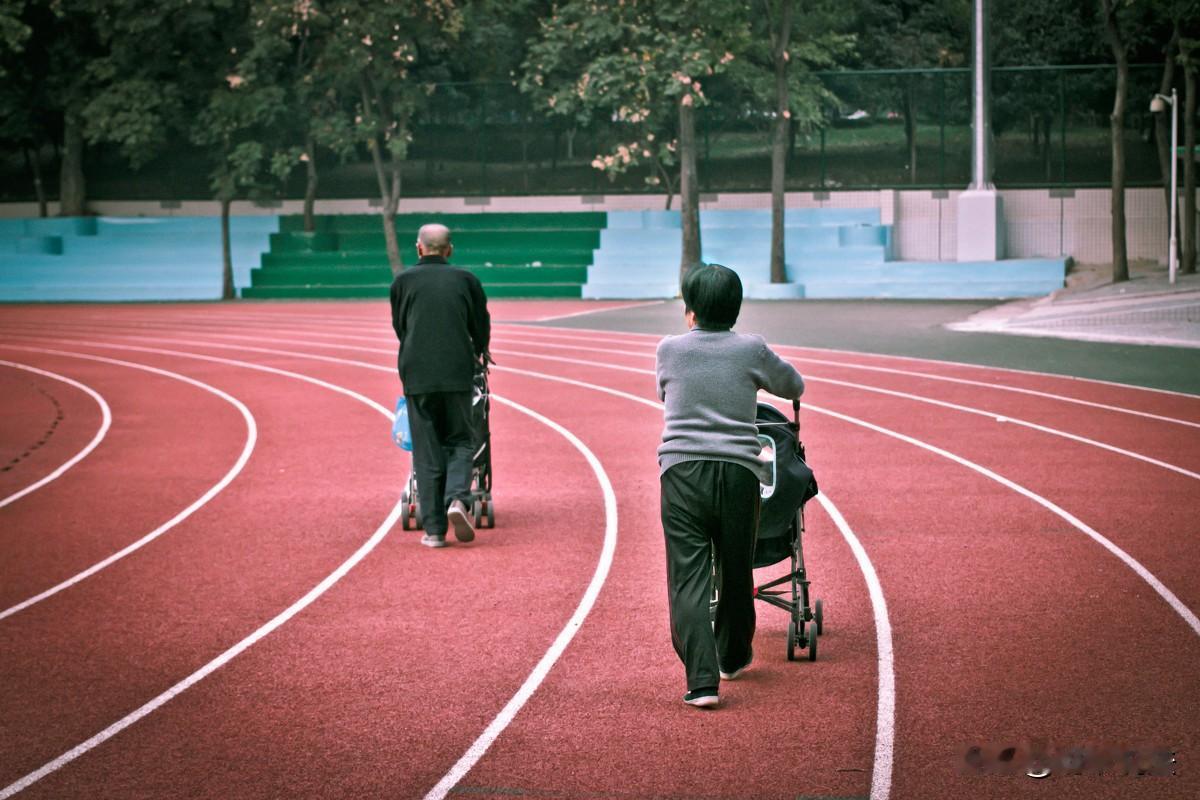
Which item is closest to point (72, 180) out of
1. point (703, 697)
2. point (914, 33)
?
point (914, 33)

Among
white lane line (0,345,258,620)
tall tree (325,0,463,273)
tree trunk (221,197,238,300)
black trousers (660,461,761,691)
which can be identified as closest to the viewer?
black trousers (660,461,761,691)

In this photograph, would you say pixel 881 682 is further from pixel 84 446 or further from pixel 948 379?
pixel 948 379

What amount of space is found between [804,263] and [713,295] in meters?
30.6

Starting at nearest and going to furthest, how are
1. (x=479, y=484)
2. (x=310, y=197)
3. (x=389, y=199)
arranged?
(x=479, y=484) < (x=389, y=199) < (x=310, y=197)

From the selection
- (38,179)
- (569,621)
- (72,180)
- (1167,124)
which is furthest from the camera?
(38,179)

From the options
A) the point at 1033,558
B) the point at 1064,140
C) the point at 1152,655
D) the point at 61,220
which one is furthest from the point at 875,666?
the point at 61,220

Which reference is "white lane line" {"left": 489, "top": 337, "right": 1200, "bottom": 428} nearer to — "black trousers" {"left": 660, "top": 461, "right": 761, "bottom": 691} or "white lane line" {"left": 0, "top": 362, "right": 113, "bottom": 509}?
A: "white lane line" {"left": 0, "top": 362, "right": 113, "bottom": 509}

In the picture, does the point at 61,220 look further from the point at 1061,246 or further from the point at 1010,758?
A: the point at 1010,758

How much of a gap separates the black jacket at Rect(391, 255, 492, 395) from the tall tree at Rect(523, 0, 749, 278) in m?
23.6

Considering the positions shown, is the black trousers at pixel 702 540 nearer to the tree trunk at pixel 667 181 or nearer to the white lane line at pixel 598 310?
the white lane line at pixel 598 310

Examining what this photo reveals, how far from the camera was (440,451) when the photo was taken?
915cm

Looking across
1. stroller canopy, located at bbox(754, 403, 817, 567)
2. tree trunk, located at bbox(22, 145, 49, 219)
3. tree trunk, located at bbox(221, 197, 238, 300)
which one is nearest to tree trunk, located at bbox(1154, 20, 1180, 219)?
tree trunk, located at bbox(221, 197, 238, 300)

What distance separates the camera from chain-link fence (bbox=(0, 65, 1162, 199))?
37.6 m

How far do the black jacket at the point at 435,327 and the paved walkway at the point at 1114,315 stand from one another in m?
15.0
